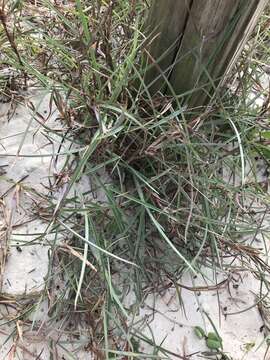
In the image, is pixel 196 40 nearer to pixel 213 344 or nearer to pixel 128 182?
pixel 128 182

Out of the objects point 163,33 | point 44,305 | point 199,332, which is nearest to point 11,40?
point 163,33

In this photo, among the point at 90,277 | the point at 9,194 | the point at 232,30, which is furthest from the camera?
the point at 9,194

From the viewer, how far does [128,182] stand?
5.54 feet

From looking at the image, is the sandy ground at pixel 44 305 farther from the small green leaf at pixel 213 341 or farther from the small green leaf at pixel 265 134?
the small green leaf at pixel 265 134

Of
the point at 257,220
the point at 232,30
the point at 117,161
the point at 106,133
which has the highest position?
the point at 232,30

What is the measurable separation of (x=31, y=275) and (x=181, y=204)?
0.47 meters

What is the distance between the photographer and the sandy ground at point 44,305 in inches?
60.4

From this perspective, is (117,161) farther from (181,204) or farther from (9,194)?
(9,194)

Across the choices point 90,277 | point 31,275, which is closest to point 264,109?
point 90,277

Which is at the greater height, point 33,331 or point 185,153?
point 185,153

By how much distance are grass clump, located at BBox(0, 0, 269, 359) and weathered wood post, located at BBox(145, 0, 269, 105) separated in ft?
0.15

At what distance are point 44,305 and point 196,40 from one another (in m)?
0.82

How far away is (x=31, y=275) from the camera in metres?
1.62

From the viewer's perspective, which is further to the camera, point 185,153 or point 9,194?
point 9,194
